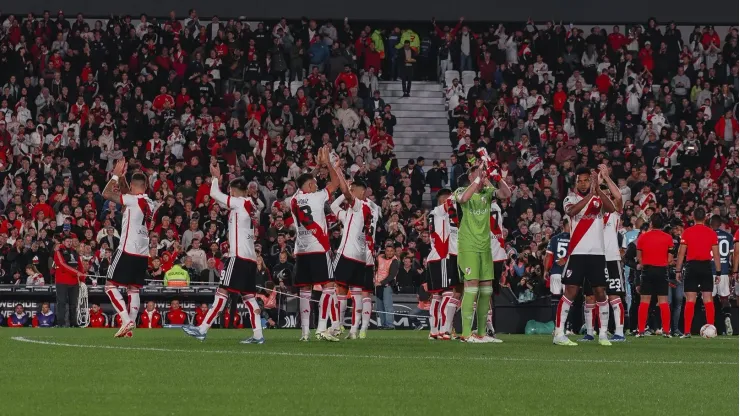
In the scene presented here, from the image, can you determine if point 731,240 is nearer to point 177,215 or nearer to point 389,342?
point 389,342

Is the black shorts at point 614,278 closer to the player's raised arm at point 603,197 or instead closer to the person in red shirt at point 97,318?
the player's raised arm at point 603,197

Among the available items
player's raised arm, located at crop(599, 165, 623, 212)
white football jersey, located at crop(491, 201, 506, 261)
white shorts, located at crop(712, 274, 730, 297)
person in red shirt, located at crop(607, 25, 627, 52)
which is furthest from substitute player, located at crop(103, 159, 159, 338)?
person in red shirt, located at crop(607, 25, 627, 52)

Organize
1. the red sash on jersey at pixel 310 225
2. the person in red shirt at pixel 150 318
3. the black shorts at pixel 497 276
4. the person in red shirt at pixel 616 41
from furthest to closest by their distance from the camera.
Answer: the person in red shirt at pixel 616 41
the person in red shirt at pixel 150 318
the black shorts at pixel 497 276
the red sash on jersey at pixel 310 225

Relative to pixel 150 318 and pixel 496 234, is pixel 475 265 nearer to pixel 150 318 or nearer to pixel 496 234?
pixel 496 234

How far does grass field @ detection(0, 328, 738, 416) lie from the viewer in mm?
9219

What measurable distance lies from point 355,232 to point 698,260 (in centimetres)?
625

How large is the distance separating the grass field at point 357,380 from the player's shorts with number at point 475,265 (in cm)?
133

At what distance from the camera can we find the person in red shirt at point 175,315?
28.3 metres

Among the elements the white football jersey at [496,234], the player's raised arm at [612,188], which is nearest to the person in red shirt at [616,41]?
the white football jersey at [496,234]

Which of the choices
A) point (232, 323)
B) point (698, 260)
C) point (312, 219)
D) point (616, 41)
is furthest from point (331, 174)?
point (616, 41)

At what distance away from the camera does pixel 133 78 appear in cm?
3756

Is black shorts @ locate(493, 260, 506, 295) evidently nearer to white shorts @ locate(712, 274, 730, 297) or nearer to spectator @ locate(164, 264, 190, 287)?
white shorts @ locate(712, 274, 730, 297)

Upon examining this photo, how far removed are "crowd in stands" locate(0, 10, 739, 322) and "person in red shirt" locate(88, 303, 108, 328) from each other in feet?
2.19

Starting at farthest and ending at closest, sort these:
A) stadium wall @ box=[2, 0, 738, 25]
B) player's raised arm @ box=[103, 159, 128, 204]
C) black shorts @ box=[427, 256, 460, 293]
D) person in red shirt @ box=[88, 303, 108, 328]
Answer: stadium wall @ box=[2, 0, 738, 25]
person in red shirt @ box=[88, 303, 108, 328]
black shorts @ box=[427, 256, 460, 293]
player's raised arm @ box=[103, 159, 128, 204]
